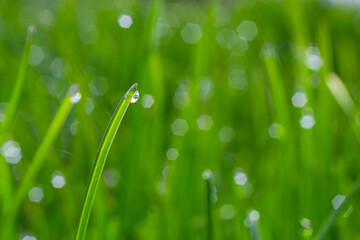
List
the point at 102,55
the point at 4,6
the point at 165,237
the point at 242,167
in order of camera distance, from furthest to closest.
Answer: the point at 4,6, the point at 102,55, the point at 242,167, the point at 165,237

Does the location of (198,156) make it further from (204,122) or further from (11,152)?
(11,152)

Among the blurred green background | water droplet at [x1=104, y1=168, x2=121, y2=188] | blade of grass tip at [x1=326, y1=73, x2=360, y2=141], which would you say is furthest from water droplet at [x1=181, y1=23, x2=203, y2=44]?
water droplet at [x1=104, y1=168, x2=121, y2=188]

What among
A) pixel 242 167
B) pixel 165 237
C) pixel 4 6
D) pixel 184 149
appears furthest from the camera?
pixel 4 6

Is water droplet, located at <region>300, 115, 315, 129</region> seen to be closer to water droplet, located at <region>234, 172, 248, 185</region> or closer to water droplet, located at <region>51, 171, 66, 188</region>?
water droplet, located at <region>234, 172, 248, 185</region>

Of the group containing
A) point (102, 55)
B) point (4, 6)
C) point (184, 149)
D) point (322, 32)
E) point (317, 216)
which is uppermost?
point (4, 6)

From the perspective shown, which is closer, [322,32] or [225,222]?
[225,222]

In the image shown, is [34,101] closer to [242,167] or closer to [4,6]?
[242,167]

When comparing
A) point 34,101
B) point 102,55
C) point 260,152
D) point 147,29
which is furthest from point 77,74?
point 102,55

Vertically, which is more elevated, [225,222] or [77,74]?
[77,74]
